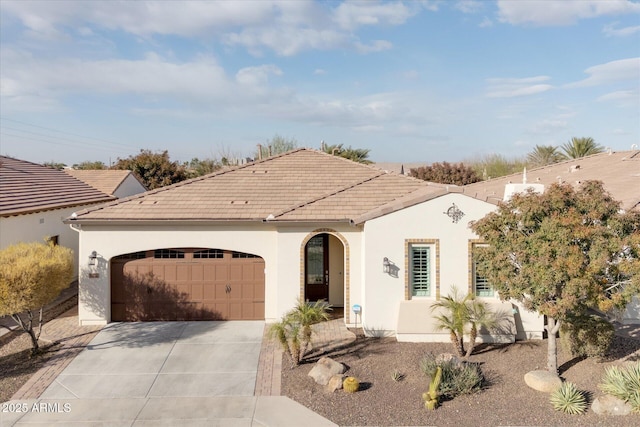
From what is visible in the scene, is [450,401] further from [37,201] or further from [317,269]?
[37,201]

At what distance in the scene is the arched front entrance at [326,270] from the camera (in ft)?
53.4

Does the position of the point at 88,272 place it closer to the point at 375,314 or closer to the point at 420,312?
the point at 375,314

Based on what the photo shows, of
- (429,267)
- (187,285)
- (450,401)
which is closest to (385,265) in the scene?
(429,267)

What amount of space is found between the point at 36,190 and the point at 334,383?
60.6ft

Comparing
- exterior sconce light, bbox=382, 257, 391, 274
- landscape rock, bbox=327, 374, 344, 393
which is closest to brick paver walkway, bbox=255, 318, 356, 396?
landscape rock, bbox=327, 374, 344, 393

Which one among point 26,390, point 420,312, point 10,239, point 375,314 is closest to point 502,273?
point 420,312

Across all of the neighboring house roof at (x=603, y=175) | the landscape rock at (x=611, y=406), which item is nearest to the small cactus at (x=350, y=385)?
the landscape rock at (x=611, y=406)

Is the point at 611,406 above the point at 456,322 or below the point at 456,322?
below

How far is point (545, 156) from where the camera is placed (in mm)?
40531

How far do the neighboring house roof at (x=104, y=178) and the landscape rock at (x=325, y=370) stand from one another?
938 inches

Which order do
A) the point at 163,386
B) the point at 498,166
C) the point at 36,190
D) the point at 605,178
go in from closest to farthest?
the point at 163,386, the point at 605,178, the point at 36,190, the point at 498,166

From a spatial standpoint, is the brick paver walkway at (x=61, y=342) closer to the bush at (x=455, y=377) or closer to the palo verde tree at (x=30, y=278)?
the palo verde tree at (x=30, y=278)

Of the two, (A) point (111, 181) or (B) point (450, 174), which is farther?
(B) point (450, 174)

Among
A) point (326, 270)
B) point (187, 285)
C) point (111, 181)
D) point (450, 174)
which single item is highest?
point (450, 174)
